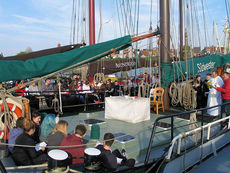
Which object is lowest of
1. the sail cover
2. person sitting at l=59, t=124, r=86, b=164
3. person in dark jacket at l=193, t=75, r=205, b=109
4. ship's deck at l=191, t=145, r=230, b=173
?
ship's deck at l=191, t=145, r=230, b=173

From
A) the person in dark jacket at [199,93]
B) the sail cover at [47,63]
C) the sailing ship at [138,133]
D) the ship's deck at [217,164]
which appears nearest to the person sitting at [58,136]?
the sailing ship at [138,133]

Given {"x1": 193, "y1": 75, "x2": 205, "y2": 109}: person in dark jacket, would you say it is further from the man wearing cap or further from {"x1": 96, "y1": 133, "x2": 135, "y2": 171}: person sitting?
{"x1": 96, "y1": 133, "x2": 135, "y2": 171}: person sitting

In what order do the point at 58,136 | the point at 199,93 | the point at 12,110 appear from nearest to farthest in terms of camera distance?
the point at 58,136, the point at 12,110, the point at 199,93

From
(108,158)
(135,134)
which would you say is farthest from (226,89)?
(108,158)

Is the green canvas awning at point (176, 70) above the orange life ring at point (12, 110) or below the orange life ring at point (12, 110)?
above

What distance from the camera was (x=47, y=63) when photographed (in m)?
4.13

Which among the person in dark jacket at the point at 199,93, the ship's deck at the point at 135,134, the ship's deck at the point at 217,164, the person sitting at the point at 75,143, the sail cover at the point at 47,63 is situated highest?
the sail cover at the point at 47,63

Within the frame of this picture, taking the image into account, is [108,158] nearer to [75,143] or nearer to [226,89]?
[75,143]

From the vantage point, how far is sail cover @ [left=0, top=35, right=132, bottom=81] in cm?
382

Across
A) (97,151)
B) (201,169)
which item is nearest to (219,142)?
(201,169)

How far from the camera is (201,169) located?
4.60 metres

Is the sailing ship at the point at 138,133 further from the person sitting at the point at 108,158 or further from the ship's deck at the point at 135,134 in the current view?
the person sitting at the point at 108,158

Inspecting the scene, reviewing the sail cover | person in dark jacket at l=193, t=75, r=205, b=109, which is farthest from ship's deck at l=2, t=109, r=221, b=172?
person in dark jacket at l=193, t=75, r=205, b=109

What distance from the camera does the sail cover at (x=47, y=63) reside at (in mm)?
3820
